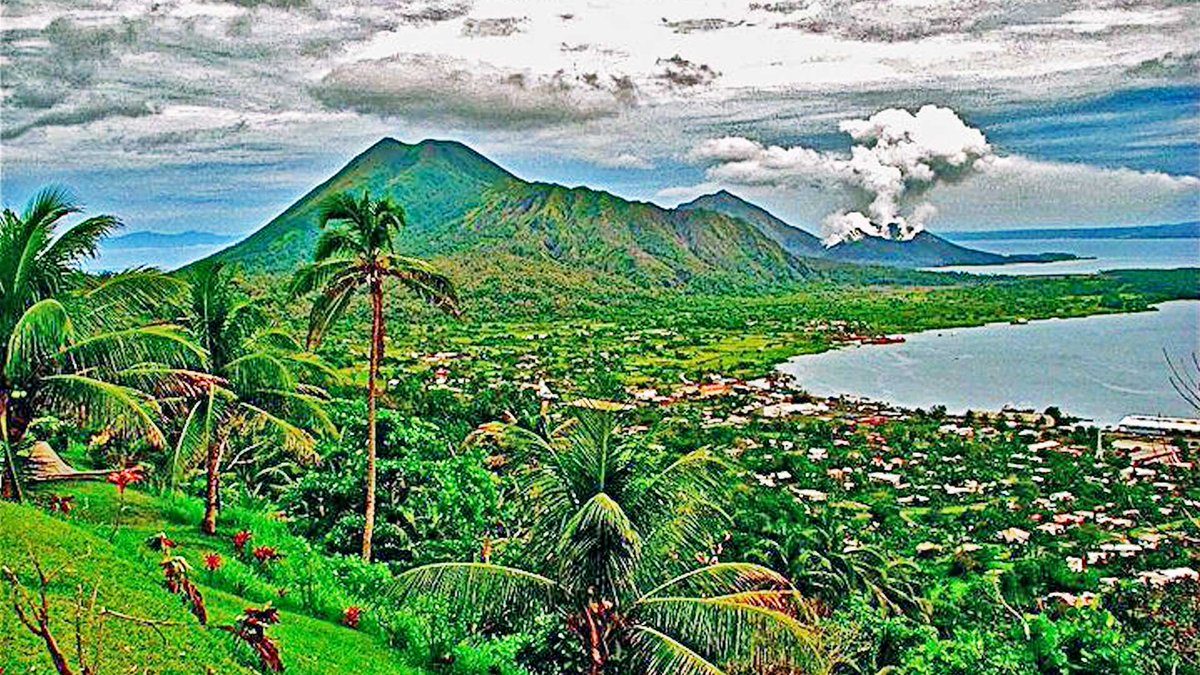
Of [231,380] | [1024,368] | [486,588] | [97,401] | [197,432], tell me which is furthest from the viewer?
[1024,368]

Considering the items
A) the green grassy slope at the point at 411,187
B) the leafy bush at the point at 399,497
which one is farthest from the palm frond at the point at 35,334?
the green grassy slope at the point at 411,187

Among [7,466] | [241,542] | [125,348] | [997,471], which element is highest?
[125,348]

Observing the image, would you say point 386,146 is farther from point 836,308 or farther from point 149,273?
point 149,273

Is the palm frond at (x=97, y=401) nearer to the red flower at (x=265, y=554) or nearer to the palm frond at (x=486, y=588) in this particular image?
the red flower at (x=265, y=554)

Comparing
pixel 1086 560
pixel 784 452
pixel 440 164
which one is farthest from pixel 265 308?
pixel 440 164

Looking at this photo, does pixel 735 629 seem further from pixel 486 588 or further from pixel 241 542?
pixel 241 542

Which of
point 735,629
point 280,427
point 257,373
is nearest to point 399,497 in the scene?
point 280,427

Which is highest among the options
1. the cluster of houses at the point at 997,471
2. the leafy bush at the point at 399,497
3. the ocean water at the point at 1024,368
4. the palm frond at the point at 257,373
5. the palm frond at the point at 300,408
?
the palm frond at the point at 257,373
